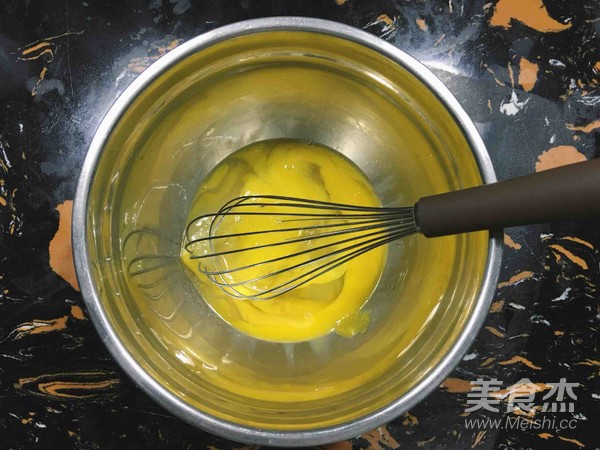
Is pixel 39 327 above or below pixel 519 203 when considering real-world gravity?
below

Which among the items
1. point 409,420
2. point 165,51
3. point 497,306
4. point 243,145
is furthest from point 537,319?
point 165,51

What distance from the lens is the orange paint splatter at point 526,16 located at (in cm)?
75

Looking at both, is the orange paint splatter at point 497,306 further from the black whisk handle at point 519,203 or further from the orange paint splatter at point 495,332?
the black whisk handle at point 519,203

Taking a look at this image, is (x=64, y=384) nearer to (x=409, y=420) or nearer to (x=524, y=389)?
(x=409, y=420)

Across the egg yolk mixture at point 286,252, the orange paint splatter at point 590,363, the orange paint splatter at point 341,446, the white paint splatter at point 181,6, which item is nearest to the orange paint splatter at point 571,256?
the orange paint splatter at point 590,363

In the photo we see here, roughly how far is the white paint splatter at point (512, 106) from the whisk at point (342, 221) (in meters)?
0.23

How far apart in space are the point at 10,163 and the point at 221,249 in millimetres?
289

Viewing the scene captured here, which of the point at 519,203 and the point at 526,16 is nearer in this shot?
the point at 519,203

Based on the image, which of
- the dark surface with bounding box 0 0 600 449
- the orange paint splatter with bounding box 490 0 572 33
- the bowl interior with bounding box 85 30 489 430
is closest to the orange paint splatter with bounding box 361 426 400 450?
the dark surface with bounding box 0 0 600 449

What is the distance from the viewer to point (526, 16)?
0.75m

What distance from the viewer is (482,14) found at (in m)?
0.75

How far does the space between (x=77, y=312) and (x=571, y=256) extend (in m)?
0.62

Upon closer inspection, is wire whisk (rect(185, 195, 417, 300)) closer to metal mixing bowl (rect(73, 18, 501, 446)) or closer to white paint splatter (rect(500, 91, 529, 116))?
metal mixing bowl (rect(73, 18, 501, 446))

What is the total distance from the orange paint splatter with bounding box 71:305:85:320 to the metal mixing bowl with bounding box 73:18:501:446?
14 centimetres
